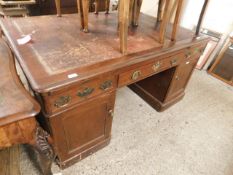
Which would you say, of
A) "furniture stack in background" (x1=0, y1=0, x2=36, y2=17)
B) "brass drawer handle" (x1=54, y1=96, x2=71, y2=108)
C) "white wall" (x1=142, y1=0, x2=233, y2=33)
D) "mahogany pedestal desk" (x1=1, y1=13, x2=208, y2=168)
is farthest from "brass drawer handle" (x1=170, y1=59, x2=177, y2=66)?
"furniture stack in background" (x1=0, y1=0, x2=36, y2=17)

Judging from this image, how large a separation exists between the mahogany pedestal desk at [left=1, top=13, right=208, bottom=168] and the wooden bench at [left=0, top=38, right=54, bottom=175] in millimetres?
60

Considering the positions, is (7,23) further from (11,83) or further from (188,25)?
(188,25)

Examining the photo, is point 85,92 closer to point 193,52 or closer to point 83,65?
point 83,65

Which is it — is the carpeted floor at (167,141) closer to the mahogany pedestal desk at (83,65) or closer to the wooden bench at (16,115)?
the mahogany pedestal desk at (83,65)

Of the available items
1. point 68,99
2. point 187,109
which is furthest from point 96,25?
point 187,109

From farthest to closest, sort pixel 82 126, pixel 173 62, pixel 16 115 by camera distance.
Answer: pixel 173 62
pixel 82 126
pixel 16 115

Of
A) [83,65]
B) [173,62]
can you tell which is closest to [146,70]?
[173,62]

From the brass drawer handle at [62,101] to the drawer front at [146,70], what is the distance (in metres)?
0.33

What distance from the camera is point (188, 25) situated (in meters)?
2.51

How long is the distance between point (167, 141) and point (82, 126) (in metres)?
0.81

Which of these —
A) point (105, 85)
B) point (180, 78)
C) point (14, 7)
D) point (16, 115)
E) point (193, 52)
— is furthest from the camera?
point (14, 7)

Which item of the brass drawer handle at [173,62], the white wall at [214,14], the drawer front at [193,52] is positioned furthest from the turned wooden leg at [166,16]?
the white wall at [214,14]

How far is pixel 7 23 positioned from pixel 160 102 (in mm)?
1429

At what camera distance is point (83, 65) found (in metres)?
0.84
